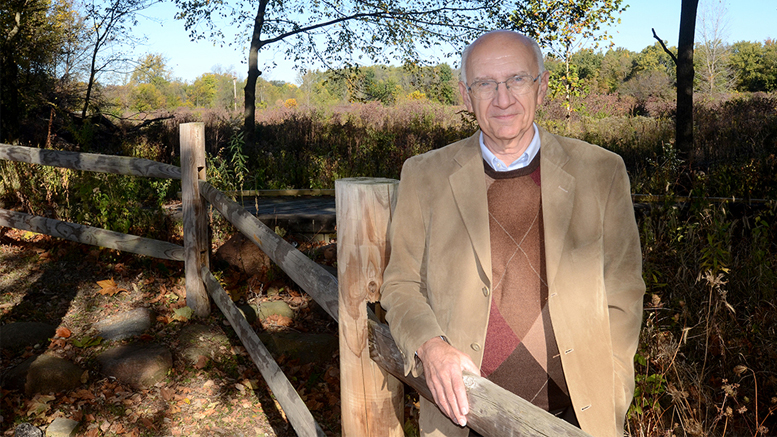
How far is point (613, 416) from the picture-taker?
1.72 meters

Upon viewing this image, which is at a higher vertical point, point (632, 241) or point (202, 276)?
point (632, 241)

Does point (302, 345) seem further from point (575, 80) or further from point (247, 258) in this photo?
point (575, 80)

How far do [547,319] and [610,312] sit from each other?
20 centimetres

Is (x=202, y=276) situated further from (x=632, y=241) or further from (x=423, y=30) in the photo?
(x=423, y=30)

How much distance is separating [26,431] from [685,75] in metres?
9.10

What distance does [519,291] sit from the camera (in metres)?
1.68

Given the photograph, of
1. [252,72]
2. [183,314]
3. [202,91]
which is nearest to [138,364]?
[183,314]

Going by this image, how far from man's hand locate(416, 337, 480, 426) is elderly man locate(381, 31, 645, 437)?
10 centimetres

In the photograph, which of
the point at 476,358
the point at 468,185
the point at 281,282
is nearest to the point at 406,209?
the point at 468,185

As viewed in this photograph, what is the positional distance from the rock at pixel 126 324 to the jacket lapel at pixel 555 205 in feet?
13.0

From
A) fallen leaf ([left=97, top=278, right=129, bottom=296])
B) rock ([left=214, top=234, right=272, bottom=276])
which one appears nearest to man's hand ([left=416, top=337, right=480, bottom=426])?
rock ([left=214, top=234, right=272, bottom=276])

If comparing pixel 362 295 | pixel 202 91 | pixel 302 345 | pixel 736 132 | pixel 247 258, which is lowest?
pixel 302 345

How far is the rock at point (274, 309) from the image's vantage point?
16.7 feet

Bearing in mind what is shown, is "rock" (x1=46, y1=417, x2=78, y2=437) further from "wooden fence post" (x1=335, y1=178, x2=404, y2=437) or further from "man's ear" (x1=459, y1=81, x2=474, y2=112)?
"man's ear" (x1=459, y1=81, x2=474, y2=112)
